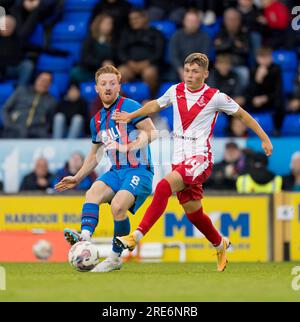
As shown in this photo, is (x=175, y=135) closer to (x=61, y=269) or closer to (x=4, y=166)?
(x=61, y=269)

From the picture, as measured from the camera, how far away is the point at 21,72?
19234 millimetres

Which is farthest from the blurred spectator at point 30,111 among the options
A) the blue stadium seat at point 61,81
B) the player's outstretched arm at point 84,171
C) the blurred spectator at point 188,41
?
the player's outstretched arm at point 84,171

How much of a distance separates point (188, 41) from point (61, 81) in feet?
8.03

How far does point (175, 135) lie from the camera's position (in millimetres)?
11211

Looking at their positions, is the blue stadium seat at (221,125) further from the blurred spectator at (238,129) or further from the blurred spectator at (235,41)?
the blurred spectator at (235,41)

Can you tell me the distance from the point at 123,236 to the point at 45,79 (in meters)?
7.72

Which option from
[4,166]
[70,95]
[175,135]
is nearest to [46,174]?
[4,166]

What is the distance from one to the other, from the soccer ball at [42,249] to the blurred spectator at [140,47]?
14.3ft

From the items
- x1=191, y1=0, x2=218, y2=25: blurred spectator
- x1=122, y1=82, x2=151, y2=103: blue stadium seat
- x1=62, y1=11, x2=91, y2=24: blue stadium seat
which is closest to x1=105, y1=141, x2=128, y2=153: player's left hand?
x1=122, y1=82, x2=151, y2=103: blue stadium seat

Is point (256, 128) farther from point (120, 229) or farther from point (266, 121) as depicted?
point (266, 121)

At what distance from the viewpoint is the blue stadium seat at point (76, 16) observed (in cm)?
2022

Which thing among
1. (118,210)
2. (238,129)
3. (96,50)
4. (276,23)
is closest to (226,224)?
(238,129)

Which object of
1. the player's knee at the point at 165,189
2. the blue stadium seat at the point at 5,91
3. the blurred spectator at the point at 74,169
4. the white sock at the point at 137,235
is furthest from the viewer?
the blue stadium seat at the point at 5,91

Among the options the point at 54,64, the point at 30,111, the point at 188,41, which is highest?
the point at 188,41
